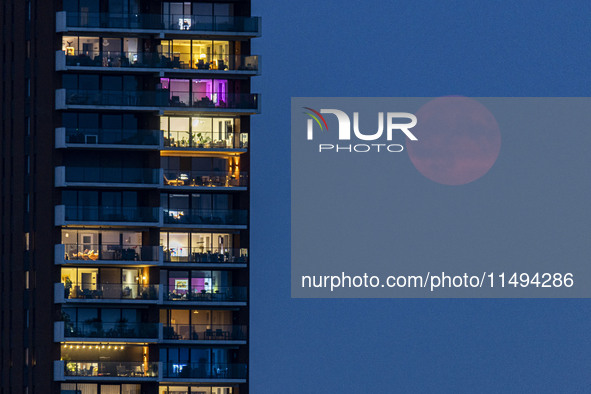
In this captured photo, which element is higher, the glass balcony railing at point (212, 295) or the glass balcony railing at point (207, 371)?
the glass balcony railing at point (212, 295)

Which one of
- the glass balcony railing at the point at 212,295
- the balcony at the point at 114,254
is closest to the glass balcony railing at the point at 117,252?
Answer: the balcony at the point at 114,254

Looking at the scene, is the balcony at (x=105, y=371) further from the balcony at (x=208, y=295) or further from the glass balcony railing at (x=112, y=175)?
the glass balcony railing at (x=112, y=175)

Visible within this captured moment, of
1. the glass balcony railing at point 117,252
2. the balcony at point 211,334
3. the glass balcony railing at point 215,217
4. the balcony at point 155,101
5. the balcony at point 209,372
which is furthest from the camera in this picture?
the glass balcony railing at point 215,217

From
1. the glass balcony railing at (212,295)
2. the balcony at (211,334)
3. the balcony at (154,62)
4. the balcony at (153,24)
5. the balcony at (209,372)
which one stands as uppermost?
the balcony at (153,24)

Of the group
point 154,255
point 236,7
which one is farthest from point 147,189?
point 236,7

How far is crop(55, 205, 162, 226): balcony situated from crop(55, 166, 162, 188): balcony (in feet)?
5.61

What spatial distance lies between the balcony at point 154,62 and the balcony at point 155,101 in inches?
62.1

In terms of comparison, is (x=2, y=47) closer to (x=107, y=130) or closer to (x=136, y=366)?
(x=107, y=130)

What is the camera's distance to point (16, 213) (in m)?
151

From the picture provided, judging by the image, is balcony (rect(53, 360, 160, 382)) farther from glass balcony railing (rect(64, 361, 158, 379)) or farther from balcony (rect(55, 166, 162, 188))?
balcony (rect(55, 166, 162, 188))

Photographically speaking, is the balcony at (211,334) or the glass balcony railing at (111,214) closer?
the glass balcony railing at (111,214)

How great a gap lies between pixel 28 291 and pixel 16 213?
522 cm

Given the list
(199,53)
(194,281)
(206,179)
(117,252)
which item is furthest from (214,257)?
(199,53)

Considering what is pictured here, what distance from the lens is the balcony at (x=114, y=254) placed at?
151000 millimetres
